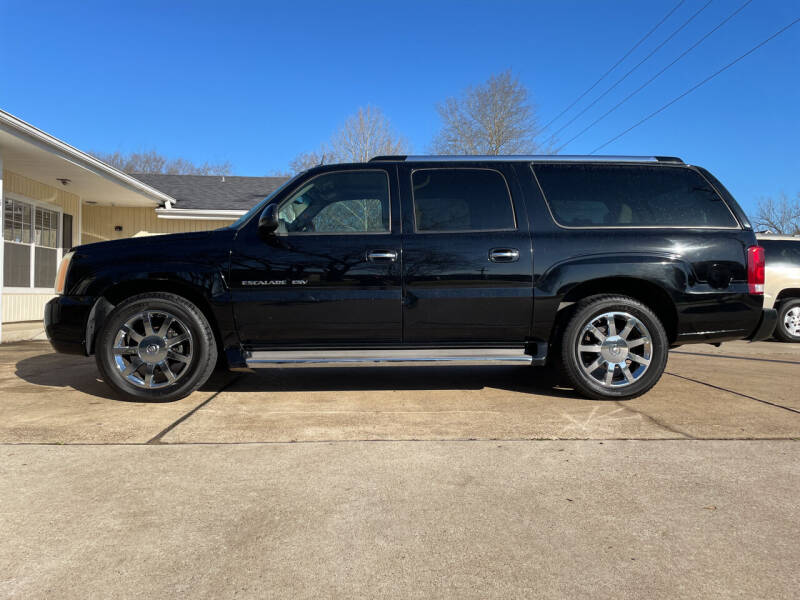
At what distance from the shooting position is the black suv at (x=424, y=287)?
4324 millimetres

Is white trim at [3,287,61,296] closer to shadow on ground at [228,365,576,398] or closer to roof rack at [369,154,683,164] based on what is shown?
shadow on ground at [228,365,576,398]

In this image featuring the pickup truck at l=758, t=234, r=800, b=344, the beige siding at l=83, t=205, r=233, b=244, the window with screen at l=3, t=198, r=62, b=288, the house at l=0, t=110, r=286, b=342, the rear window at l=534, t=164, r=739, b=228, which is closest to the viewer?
the rear window at l=534, t=164, r=739, b=228

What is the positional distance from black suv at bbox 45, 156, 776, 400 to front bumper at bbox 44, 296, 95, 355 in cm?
1

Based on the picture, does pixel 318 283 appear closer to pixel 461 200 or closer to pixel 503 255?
pixel 461 200

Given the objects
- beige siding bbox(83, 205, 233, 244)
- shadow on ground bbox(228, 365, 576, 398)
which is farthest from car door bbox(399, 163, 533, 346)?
beige siding bbox(83, 205, 233, 244)

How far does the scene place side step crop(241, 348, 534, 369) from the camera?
4266 millimetres

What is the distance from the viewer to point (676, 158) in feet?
15.3

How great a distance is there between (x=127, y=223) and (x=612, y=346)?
14079mm

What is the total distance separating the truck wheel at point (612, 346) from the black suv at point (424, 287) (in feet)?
0.04

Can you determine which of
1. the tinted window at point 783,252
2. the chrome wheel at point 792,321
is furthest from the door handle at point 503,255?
the chrome wheel at point 792,321

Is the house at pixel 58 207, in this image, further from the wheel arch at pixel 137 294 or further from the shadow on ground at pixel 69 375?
the wheel arch at pixel 137 294

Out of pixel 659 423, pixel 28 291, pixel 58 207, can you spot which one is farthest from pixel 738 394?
pixel 58 207

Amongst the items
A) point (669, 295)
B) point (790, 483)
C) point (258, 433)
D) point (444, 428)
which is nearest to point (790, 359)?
point (669, 295)

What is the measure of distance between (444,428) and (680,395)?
231 cm
